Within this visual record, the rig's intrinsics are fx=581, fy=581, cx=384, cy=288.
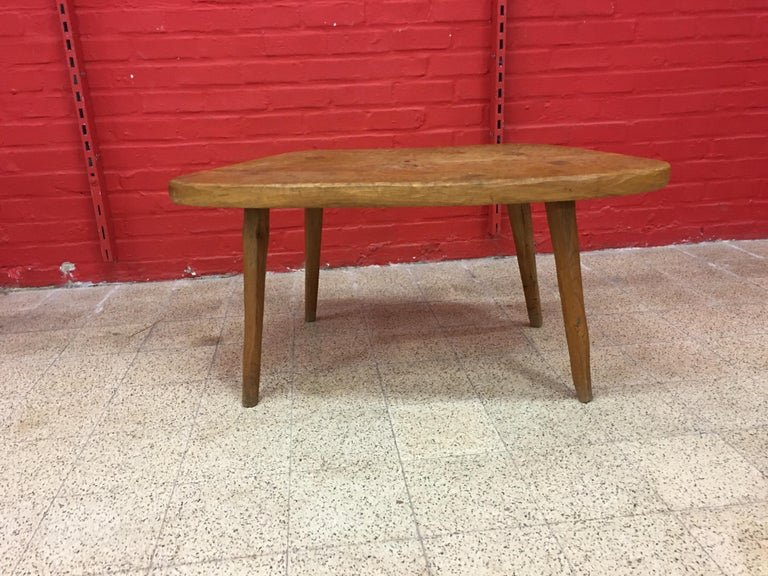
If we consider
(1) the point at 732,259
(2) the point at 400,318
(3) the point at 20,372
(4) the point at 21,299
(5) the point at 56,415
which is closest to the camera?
(5) the point at 56,415

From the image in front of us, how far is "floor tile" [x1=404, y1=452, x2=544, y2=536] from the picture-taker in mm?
963

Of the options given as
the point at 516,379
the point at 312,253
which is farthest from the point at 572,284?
the point at 312,253

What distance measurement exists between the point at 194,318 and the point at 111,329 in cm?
25

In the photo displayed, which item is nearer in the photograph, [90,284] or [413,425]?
[413,425]

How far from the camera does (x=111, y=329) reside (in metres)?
1.81

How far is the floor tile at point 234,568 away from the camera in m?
0.88

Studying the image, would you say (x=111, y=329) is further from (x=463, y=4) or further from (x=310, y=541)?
(x=463, y=4)

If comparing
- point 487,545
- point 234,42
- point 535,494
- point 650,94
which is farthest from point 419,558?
point 650,94

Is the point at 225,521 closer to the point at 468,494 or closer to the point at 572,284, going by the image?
the point at 468,494

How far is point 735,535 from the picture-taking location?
917 millimetres

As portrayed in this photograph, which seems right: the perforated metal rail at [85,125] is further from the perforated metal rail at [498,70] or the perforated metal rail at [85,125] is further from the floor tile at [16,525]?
the perforated metal rail at [498,70]

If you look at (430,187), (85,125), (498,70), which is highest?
(498,70)

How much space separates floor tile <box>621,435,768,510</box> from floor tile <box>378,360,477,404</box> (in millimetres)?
394

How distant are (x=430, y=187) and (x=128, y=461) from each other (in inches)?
32.0
